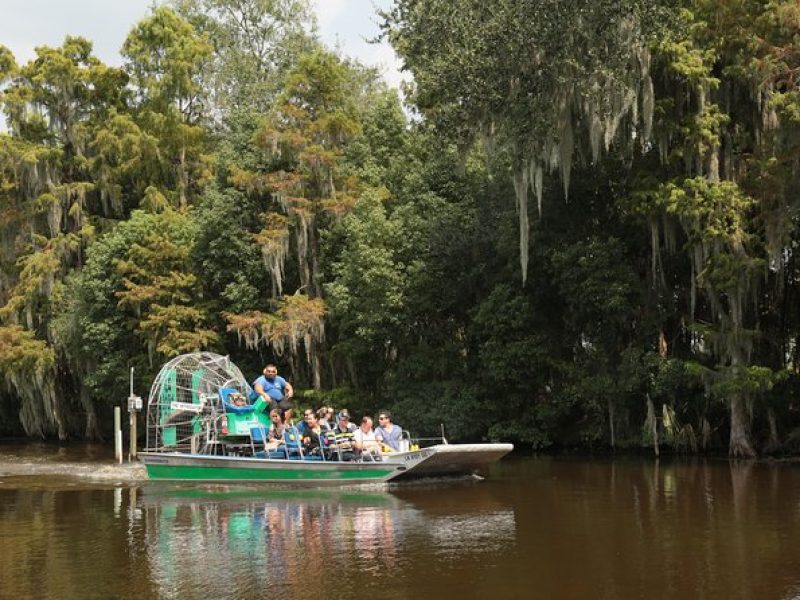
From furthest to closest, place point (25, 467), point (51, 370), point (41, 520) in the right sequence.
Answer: point (51, 370) < point (25, 467) < point (41, 520)

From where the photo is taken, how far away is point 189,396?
2523 cm

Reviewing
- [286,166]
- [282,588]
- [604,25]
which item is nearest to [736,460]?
[604,25]

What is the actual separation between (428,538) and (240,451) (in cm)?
946

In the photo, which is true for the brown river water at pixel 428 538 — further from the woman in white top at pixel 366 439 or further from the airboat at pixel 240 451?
the woman in white top at pixel 366 439

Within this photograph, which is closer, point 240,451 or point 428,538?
point 428,538

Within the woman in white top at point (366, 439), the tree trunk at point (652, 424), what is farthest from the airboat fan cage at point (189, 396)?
the tree trunk at point (652, 424)

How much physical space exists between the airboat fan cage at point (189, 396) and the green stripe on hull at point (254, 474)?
79 cm

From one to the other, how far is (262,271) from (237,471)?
12.6 metres

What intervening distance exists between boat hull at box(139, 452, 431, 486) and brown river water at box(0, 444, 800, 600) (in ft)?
1.17

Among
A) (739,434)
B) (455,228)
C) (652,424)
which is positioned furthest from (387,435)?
(455,228)

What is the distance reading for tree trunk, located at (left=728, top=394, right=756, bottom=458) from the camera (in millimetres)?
24062

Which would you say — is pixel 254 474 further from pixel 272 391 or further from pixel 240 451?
pixel 272 391

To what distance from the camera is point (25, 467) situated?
28.2m

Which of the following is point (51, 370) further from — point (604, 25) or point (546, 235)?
point (604, 25)
